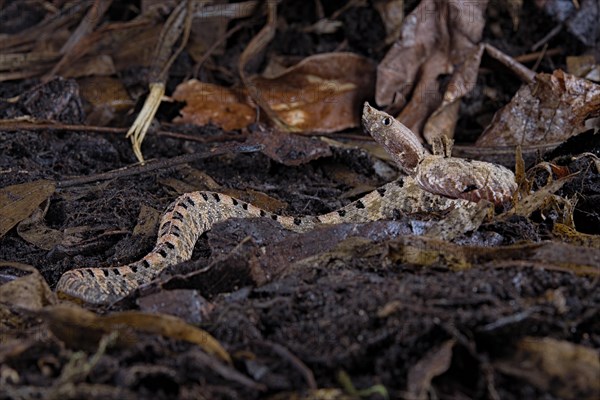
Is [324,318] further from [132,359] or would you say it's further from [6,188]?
[6,188]

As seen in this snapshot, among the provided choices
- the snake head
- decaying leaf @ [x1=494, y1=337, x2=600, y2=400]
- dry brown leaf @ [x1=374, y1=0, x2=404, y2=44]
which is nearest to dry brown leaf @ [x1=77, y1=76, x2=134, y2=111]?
dry brown leaf @ [x1=374, y1=0, x2=404, y2=44]

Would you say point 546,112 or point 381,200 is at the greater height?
point 546,112

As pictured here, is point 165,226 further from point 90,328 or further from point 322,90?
point 322,90

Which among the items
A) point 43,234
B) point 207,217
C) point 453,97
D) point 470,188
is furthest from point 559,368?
point 453,97

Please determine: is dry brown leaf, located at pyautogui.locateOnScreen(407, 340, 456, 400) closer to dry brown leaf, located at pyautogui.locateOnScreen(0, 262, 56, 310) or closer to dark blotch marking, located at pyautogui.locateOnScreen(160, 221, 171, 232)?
dry brown leaf, located at pyautogui.locateOnScreen(0, 262, 56, 310)

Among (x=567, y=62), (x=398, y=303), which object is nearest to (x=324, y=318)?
(x=398, y=303)

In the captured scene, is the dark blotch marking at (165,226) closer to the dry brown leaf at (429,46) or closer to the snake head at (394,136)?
the snake head at (394,136)
